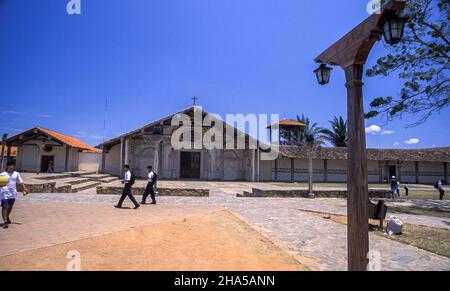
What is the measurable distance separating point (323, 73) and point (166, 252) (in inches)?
161

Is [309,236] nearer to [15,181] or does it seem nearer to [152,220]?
[152,220]

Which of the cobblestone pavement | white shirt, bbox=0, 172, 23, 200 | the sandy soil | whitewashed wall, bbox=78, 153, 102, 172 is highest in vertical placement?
whitewashed wall, bbox=78, 153, 102, 172

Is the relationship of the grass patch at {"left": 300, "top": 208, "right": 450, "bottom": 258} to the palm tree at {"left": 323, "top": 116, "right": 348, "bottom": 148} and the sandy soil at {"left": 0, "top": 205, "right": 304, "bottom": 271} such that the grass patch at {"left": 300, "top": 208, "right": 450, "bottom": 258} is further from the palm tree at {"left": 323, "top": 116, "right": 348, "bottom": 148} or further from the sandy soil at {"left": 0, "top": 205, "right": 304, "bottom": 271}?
the palm tree at {"left": 323, "top": 116, "right": 348, "bottom": 148}

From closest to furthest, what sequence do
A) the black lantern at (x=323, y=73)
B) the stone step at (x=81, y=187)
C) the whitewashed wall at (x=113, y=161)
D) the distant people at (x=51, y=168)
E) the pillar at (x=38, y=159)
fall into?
the black lantern at (x=323, y=73)
the stone step at (x=81, y=187)
the pillar at (x=38, y=159)
the distant people at (x=51, y=168)
the whitewashed wall at (x=113, y=161)

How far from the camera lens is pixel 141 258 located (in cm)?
459

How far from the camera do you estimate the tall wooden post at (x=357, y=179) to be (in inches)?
130

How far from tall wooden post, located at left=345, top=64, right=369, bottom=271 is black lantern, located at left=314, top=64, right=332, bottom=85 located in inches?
44.9

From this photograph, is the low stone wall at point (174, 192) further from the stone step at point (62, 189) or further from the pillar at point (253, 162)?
the pillar at point (253, 162)

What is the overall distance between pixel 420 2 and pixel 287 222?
13577 millimetres

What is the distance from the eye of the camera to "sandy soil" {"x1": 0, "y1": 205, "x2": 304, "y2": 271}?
4.25m

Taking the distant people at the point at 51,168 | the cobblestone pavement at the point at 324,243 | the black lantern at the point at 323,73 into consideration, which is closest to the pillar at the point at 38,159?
Answer: the distant people at the point at 51,168

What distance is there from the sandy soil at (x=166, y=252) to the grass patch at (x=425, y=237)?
327 centimetres

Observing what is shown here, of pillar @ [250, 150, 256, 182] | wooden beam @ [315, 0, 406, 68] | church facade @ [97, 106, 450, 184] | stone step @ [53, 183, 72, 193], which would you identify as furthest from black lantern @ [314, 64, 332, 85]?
pillar @ [250, 150, 256, 182]
